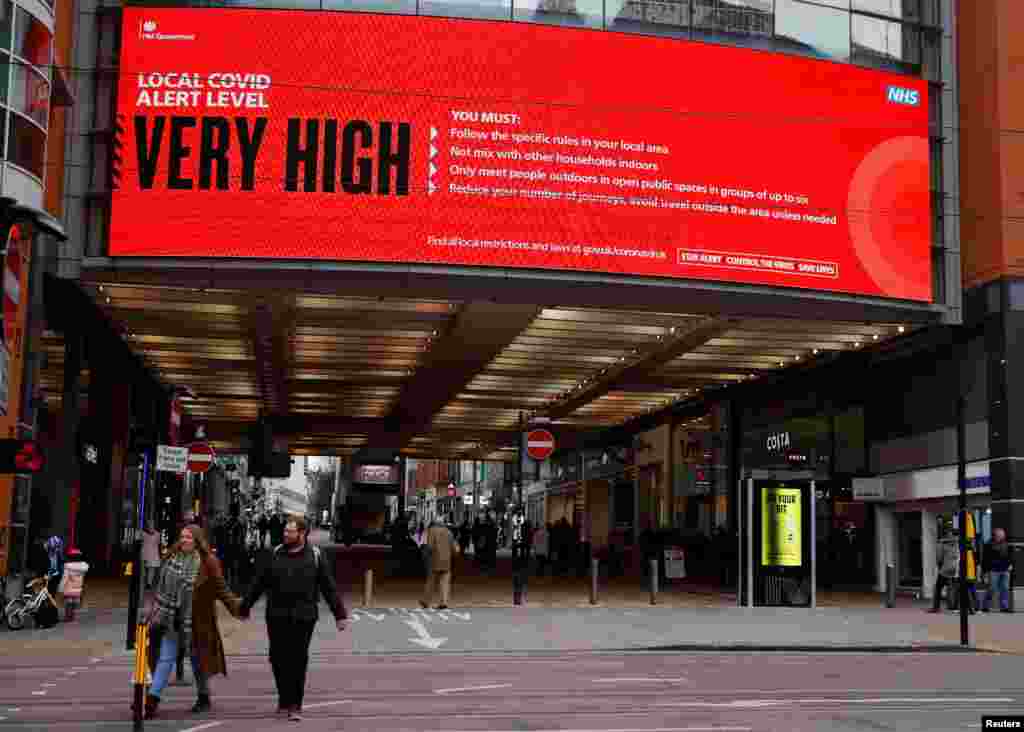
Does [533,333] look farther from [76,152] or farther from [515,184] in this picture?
[76,152]

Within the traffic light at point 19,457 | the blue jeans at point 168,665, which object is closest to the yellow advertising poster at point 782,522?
the traffic light at point 19,457

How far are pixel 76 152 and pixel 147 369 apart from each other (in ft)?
48.2

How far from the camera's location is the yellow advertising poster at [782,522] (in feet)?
91.1

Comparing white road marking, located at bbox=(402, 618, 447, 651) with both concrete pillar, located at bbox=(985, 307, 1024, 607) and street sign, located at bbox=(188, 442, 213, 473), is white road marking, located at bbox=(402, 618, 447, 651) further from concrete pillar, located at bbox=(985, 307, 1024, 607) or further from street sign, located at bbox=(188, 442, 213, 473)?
concrete pillar, located at bbox=(985, 307, 1024, 607)

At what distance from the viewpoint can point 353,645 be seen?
62.5 feet

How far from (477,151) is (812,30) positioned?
9136 mm

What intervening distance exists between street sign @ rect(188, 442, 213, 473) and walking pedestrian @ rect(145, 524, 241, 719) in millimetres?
16179

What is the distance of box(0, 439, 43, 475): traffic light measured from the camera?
69.5 feet

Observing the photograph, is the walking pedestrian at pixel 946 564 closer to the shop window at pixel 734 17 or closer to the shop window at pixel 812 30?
the shop window at pixel 812 30

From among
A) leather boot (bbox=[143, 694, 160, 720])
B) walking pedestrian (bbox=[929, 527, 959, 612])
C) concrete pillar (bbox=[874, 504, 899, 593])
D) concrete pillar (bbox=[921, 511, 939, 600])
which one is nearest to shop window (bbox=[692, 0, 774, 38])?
walking pedestrian (bbox=[929, 527, 959, 612])

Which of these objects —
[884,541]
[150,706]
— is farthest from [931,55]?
[150,706]

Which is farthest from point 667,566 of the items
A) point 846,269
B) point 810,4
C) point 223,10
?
point 223,10

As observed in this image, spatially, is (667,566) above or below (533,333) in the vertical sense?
below

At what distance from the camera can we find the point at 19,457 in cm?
2119
